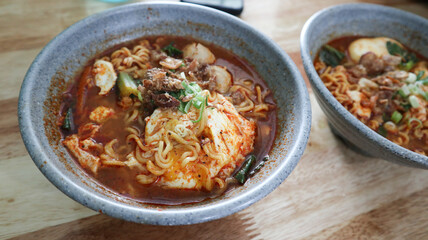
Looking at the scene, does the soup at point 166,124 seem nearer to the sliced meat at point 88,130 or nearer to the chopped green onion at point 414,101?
the sliced meat at point 88,130

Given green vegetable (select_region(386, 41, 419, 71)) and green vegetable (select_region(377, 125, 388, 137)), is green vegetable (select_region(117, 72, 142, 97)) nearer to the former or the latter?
green vegetable (select_region(377, 125, 388, 137))

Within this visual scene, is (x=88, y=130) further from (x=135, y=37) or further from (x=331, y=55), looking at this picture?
(x=331, y=55)

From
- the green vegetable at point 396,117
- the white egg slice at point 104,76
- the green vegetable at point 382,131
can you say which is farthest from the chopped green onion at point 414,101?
the white egg slice at point 104,76

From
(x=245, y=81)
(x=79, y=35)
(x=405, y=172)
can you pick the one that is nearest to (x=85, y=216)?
(x=79, y=35)

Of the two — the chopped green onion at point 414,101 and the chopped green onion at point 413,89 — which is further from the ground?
the chopped green onion at point 413,89

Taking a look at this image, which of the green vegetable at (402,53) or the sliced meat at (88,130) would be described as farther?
the green vegetable at (402,53)

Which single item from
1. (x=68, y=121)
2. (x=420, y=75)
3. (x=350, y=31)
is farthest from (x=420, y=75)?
(x=68, y=121)

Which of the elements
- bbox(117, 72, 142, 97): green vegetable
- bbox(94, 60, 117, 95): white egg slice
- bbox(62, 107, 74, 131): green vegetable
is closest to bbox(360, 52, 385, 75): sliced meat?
bbox(117, 72, 142, 97): green vegetable
